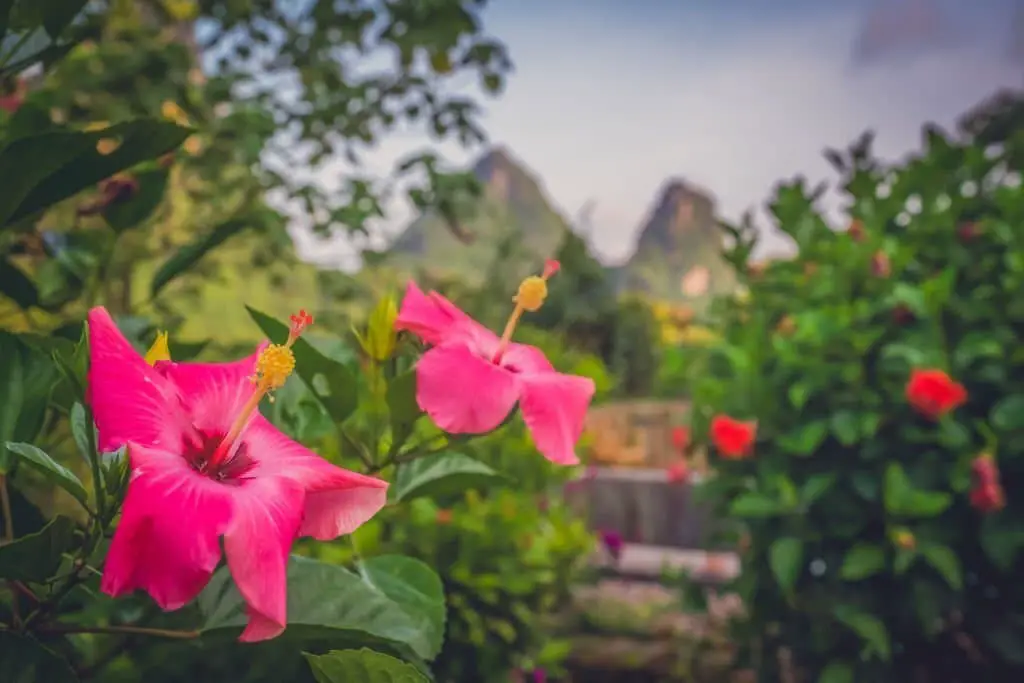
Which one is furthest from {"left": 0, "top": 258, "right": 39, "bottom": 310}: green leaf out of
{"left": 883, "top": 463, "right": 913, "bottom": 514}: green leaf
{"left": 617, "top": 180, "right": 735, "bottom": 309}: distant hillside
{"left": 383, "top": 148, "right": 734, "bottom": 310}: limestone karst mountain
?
{"left": 617, "top": 180, "right": 735, "bottom": 309}: distant hillside

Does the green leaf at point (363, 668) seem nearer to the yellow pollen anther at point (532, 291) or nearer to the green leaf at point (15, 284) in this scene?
the yellow pollen anther at point (532, 291)

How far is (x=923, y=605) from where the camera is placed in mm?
1717

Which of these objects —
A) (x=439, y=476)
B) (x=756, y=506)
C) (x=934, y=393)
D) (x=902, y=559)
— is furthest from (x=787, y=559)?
(x=439, y=476)

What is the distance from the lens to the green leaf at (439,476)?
0.58 m

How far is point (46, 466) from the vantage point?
0.38m

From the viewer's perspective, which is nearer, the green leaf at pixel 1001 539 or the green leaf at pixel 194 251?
the green leaf at pixel 194 251

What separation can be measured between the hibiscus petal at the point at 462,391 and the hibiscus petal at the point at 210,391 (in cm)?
10

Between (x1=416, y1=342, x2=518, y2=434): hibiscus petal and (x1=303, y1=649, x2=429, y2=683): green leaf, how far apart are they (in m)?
0.13

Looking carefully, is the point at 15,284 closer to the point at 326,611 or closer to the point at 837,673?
the point at 326,611

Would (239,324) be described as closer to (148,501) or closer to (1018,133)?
(1018,133)

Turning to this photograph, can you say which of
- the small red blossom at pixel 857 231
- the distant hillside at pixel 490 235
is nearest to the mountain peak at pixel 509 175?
the distant hillside at pixel 490 235

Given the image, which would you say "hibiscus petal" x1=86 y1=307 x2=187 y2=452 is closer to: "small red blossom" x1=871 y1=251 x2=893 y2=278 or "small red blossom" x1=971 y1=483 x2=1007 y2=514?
"small red blossom" x1=971 y1=483 x2=1007 y2=514

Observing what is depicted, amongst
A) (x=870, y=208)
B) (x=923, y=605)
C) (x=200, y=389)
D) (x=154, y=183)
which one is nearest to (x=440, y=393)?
(x=200, y=389)

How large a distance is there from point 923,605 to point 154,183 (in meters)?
1.67
